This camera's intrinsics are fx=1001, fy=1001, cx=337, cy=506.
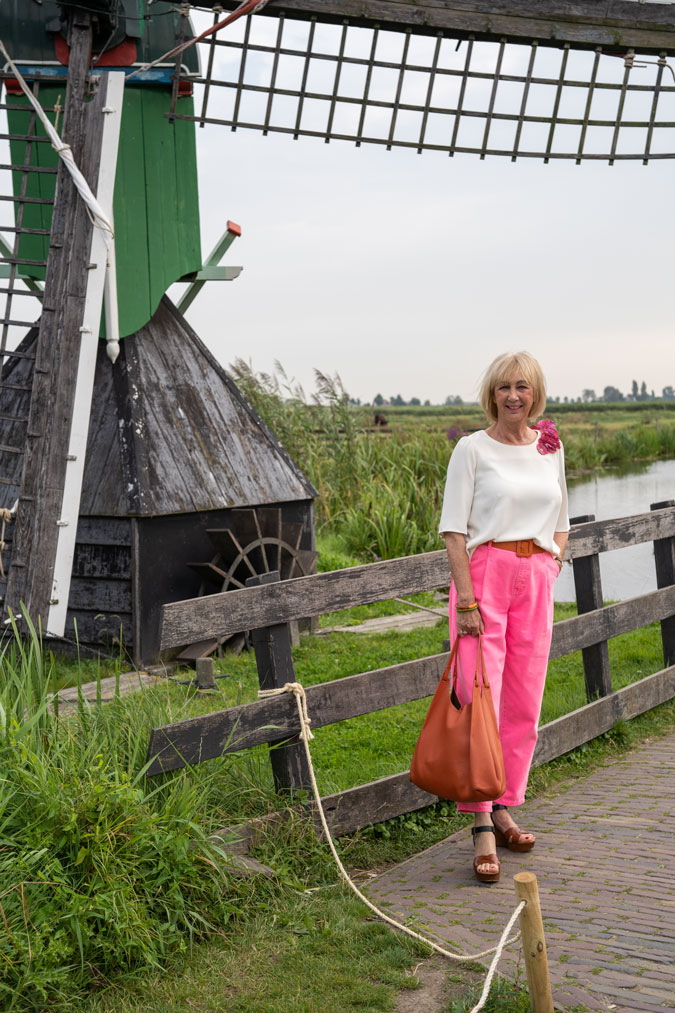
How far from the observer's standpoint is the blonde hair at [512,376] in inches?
144

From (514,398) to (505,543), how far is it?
0.53 m

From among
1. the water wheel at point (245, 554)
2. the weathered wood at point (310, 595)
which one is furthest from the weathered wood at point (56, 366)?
the weathered wood at point (310, 595)

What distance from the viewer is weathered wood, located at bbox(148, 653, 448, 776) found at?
324 cm

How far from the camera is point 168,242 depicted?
26.8 ft

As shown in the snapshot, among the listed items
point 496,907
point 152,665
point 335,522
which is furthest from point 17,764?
point 335,522

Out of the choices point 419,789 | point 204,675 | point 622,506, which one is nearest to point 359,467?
point 622,506

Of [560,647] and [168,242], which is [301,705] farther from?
[168,242]

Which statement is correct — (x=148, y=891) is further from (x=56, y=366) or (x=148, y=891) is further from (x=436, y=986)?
(x=56, y=366)

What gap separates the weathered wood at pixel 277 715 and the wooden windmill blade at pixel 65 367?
9.50 ft

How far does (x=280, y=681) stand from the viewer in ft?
11.9

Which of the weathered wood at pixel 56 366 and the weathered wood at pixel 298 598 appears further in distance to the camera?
the weathered wood at pixel 56 366

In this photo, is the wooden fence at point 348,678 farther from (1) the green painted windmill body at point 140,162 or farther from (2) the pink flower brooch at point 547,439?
(1) the green painted windmill body at point 140,162

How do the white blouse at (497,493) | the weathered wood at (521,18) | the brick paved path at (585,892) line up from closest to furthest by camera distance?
the brick paved path at (585,892), the white blouse at (497,493), the weathered wood at (521,18)

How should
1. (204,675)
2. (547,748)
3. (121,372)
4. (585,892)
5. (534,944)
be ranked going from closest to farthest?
(534,944), (585,892), (547,748), (204,675), (121,372)
